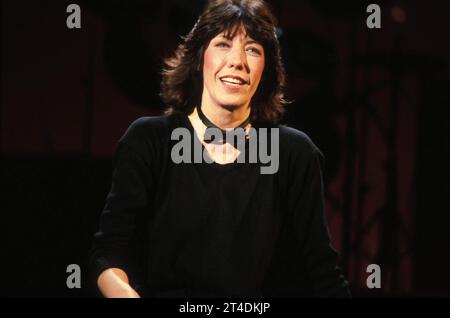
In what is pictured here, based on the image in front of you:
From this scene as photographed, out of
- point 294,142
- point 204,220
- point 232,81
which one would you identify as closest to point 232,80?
point 232,81

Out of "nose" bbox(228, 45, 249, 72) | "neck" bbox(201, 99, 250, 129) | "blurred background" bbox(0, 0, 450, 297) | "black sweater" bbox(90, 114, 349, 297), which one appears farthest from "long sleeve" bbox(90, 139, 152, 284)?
"blurred background" bbox(0, 0, 450, 297)

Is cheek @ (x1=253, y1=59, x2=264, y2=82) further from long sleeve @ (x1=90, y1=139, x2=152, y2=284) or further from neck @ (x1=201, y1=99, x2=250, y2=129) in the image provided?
long sleeve @ (x1=90, y1=139, x2=152, y2=284)

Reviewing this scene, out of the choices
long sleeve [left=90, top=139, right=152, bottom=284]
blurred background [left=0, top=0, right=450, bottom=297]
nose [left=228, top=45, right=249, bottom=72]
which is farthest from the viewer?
blurred background [left=0, top=0, right=450, bottom=297]

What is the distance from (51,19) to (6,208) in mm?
899

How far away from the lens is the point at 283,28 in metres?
2.72

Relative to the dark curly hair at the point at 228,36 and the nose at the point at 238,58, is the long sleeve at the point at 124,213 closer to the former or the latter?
the dark curly hair at the point at 228,36

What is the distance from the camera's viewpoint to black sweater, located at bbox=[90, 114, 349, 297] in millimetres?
1640

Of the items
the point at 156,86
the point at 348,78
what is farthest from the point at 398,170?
the point at 156,86

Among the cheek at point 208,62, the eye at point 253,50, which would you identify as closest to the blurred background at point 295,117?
the cheek at point 208,62

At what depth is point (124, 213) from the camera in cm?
164

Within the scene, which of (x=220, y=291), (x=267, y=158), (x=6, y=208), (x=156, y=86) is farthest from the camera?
(x=156, y=86)

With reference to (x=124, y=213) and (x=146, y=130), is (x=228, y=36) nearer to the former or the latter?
(x=146, y=130)

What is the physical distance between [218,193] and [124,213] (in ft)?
0.87
